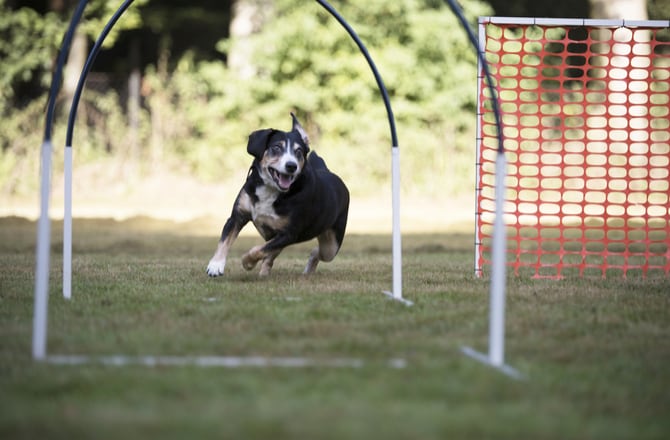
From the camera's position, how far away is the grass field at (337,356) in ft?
11.5

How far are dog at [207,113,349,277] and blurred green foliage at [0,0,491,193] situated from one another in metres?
12.6

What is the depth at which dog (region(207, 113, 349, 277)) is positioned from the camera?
7.88 m

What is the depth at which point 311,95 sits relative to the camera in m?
21.8

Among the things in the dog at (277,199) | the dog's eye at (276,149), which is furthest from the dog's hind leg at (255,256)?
the dog's eye at (276,149)

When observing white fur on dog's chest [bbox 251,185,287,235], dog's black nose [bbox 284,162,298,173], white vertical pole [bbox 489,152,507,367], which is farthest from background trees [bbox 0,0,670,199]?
white vertical pole [bbox 489,152,507,367]

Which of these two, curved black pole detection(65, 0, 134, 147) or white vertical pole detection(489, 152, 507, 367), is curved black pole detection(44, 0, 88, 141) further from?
white vertical pole detection(489, 152, 507, 367)

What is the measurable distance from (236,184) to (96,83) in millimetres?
5504

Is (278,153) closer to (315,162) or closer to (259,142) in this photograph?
(259,142)

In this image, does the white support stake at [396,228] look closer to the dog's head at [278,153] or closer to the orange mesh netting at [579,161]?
the dog's head at [278,153]

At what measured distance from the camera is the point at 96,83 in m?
24.3

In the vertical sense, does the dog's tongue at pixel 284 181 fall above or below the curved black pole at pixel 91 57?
below

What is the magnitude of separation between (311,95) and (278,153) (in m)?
14.1

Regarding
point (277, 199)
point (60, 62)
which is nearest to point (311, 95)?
point (277, 199)

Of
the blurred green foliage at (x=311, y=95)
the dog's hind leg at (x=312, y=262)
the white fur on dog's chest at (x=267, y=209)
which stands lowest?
the dog's hind leg at (x=312, y=262)
